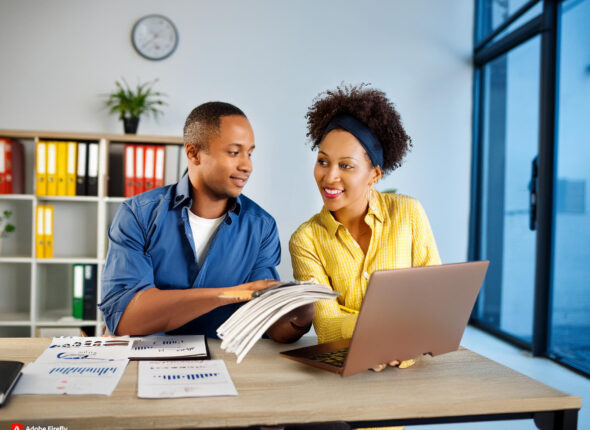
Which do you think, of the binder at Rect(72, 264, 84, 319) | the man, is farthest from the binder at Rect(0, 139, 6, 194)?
the man

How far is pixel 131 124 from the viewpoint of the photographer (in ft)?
12.1

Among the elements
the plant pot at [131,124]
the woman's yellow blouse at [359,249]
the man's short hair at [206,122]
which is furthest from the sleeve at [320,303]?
the plant pot at [131,124]

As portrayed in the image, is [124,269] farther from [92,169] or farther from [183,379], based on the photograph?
[92,169]

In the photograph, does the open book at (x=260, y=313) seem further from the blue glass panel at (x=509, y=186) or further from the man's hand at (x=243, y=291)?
the blue glass panel at (x=509, y=186)

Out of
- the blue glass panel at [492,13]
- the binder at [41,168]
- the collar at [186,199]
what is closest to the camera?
the collar at [186,199]

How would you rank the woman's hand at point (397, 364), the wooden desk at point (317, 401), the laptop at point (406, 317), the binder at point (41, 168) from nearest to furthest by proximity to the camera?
the wooden desk at point (317, 401) → the laptop at point (406, 317) → the woman's hand at point (397, 364) → the binder at point (41, 168)

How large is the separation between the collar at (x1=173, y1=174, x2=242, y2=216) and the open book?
59cm

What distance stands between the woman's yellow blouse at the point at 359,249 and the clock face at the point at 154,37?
3016mm

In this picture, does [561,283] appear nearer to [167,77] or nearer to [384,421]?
[384,421]

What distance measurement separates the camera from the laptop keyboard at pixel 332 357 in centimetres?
102

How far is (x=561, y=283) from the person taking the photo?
131 inches

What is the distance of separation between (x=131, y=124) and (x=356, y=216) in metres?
2.68

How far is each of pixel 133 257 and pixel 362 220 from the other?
658 millimetres

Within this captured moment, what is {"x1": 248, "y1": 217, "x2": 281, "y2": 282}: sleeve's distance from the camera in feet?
5.22
